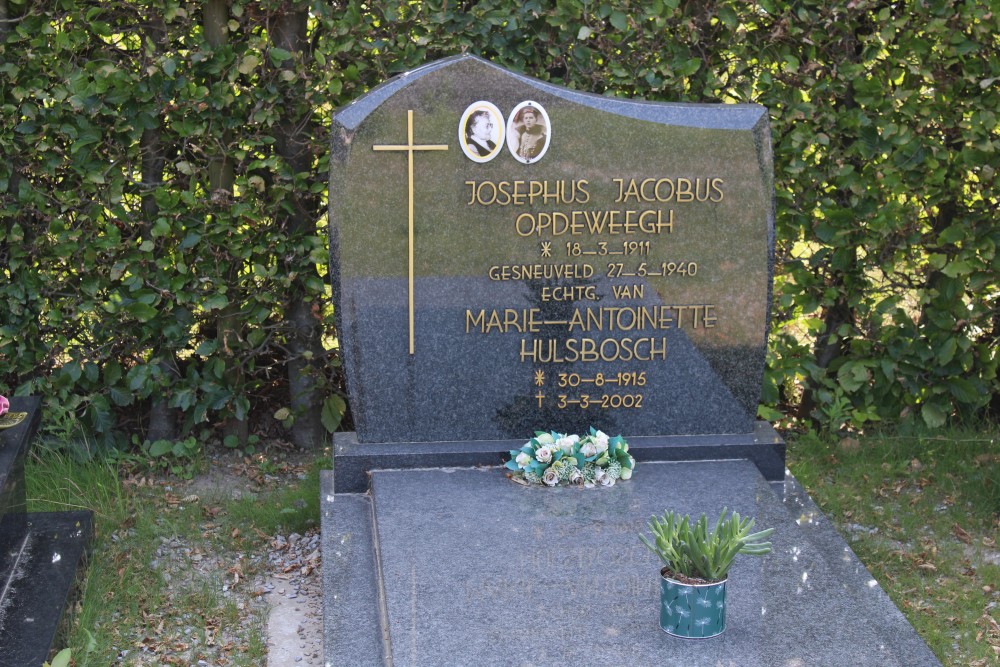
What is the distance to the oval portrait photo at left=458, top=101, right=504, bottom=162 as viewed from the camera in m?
4.18

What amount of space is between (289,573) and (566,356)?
4.27ft

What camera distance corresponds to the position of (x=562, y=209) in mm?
4293

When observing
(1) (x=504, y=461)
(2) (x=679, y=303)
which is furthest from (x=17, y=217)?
(2) (x=679, y=303)

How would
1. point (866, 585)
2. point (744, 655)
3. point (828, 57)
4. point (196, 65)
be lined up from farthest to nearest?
point (828, 57) → point (196, 65) → point (866, 585) → point (744, 655)

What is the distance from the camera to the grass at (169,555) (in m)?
3.85

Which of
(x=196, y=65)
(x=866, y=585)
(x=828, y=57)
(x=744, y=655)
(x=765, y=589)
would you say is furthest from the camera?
(x=828, y=57)

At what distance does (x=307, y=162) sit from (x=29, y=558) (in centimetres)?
196

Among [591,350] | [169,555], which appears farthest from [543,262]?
[169,555]

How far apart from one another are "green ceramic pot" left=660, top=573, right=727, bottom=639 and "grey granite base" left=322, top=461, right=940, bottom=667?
0.13ft

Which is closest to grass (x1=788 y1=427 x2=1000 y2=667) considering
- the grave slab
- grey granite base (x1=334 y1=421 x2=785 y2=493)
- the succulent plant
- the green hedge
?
the green hedge

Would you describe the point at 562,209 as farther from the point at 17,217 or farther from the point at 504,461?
the point at 17,217

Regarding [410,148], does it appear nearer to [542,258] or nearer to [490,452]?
[542,258]

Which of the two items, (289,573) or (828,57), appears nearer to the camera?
(289,573)

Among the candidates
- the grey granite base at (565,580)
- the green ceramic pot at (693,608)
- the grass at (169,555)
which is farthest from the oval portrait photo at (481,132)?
the green ceramic pot at (693,608)
